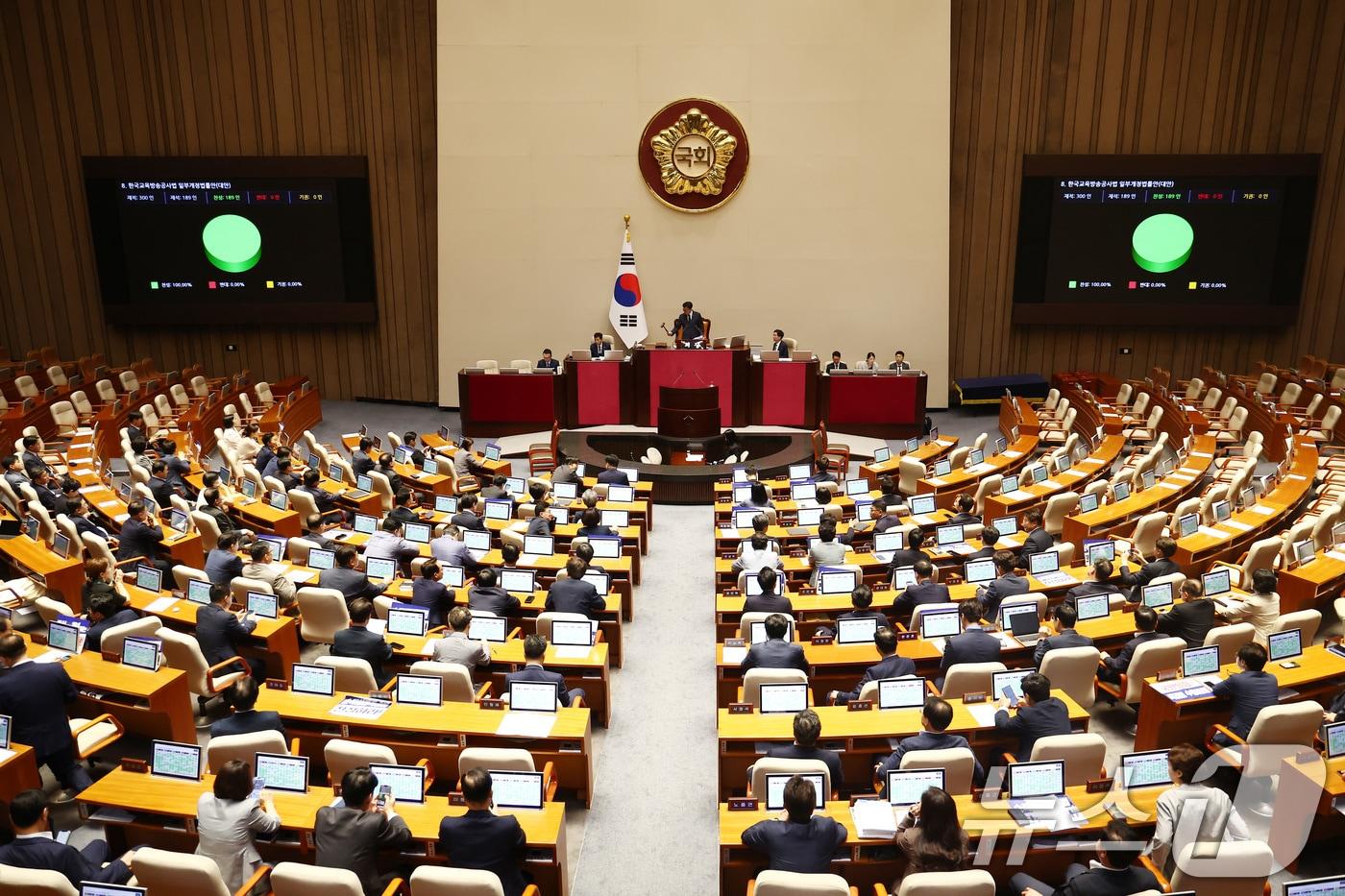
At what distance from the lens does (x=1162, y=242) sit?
18.4 m

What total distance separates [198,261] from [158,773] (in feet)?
52.0

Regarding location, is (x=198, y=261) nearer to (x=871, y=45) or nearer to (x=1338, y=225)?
(x=871, y=45)

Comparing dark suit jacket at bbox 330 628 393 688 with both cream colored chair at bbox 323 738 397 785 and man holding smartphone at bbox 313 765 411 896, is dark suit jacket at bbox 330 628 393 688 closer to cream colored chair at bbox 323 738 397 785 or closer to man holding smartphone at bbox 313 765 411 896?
cream colored chair at bbox 323 738 397 785

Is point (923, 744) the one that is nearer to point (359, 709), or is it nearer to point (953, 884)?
point (953, 884)

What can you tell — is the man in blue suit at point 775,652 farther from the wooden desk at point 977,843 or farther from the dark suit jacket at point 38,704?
the dark suit jacket at point 38,704

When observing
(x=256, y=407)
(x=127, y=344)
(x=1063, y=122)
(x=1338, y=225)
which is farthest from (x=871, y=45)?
(x=127, y=344)

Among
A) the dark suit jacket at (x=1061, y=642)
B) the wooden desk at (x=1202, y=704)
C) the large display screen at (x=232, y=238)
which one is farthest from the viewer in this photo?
the large display screen at (x=232, y=238)

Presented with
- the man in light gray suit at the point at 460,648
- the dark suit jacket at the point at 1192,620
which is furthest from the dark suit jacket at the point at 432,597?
the dark suit jacket at the point at 1192,620

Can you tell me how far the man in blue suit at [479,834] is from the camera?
16.1 ft

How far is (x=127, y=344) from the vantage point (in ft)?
66.1

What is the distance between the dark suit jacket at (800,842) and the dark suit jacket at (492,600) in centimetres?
376

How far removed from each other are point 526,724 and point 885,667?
2482 mm

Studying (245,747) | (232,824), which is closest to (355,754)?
(245,747)

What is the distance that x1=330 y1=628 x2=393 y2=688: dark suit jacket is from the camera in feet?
23.5
